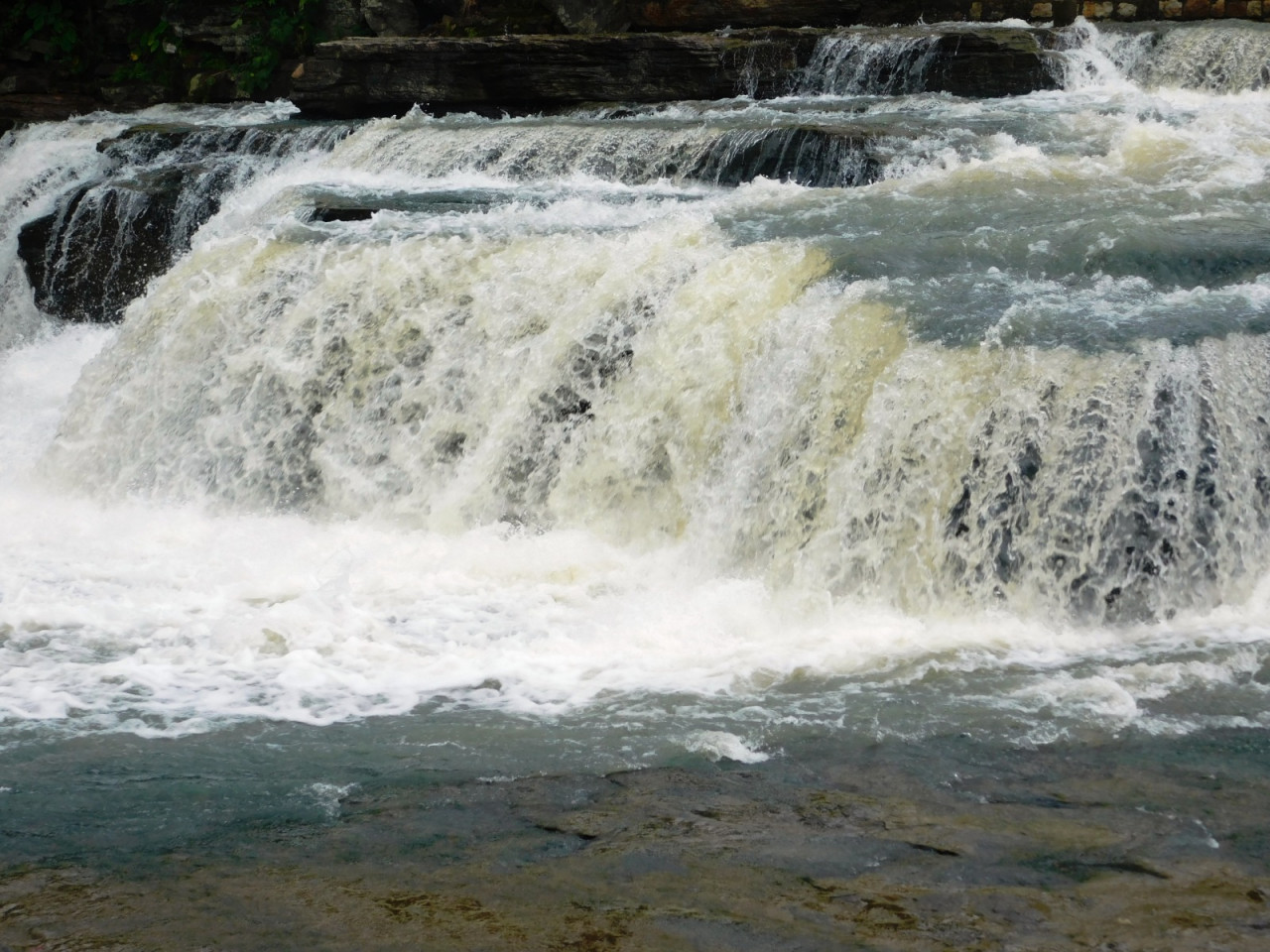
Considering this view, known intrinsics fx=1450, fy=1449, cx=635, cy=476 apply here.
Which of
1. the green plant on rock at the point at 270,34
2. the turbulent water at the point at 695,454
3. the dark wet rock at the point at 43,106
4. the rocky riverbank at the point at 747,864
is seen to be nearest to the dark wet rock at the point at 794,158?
the turbulent water at the point at 695,454

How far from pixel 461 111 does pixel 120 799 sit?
10.6 m

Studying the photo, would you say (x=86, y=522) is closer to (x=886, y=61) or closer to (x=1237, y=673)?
(x=1237, y=673)

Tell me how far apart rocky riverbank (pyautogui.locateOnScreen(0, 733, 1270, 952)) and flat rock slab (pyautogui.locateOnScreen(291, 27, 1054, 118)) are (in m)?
8.61

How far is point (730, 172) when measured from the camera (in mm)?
10406

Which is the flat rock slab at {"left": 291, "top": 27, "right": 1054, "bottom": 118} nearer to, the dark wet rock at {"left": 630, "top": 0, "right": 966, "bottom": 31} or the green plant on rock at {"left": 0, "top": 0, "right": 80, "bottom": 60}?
the dark wet rock at {"left": 630, "top": 0, "right": 966, "bottom": 31}

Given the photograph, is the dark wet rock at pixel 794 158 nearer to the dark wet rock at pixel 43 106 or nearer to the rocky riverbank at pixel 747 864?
the rocky riverbank at pixel 747 864

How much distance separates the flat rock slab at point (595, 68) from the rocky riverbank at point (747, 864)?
339 inches

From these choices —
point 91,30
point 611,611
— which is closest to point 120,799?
point 611,611

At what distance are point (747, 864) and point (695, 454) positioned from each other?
346 cm

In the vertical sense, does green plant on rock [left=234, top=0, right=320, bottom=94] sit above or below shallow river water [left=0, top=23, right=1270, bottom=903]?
above

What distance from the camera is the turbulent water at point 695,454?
5.36m

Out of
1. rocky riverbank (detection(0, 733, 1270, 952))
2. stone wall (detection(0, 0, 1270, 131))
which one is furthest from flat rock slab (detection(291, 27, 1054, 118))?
rocky riverbank (detection(0, 733, 1270, 952))

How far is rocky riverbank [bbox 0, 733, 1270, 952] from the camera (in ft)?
11.8

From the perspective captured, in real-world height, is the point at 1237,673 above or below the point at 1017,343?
below
